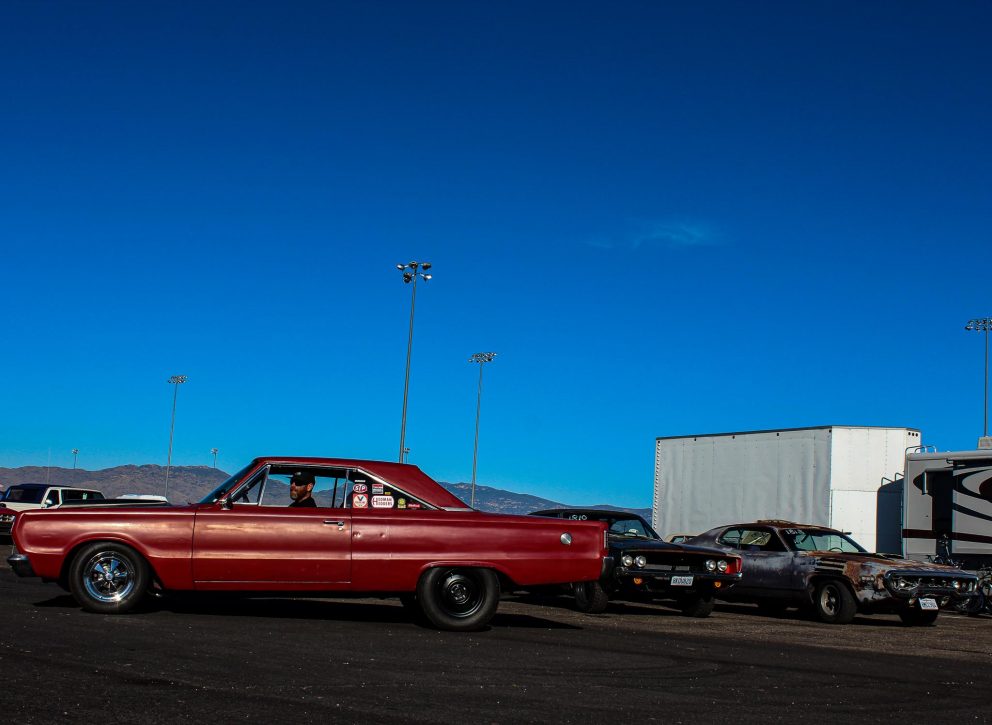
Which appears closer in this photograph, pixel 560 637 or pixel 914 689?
pixel 914 689

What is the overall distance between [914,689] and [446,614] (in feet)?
14.3

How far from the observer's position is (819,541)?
16875 mm

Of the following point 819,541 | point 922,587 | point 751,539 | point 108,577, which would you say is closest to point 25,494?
point 751,539

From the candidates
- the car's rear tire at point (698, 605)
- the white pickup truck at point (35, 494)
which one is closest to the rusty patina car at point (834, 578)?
the car's rear tire at point (698, 605)

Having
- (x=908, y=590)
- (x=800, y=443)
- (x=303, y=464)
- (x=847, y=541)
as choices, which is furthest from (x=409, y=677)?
(x=800, y=443)

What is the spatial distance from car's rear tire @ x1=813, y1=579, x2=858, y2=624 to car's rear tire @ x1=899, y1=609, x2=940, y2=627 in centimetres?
70

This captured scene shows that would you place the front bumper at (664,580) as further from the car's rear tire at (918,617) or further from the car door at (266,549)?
the car door at (266,549)

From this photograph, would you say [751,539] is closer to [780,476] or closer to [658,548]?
[658,548]

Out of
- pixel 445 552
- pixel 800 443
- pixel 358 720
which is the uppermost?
pixel 800 443

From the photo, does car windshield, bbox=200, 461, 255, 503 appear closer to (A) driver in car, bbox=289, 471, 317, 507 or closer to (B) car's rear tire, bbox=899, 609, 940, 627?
(A) driver in car, bbox=289, 471, 317, 507

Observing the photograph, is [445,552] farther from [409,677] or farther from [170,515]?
[409,677]

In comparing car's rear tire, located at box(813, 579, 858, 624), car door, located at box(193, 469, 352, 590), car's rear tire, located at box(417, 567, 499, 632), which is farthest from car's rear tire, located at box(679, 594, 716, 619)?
car door, located at box(193, 469, 352, 590)

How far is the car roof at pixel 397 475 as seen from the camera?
1105cm

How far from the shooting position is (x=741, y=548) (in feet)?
56.9
